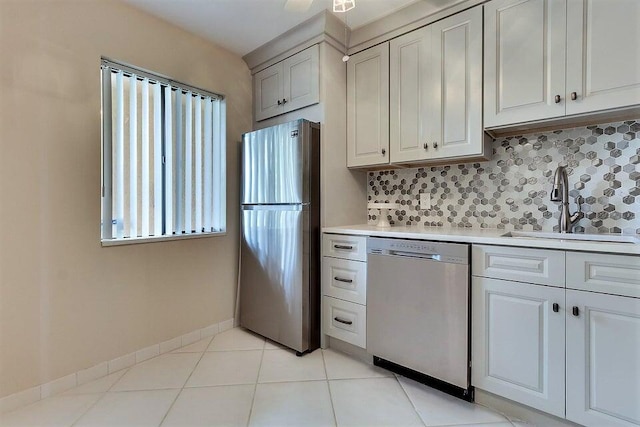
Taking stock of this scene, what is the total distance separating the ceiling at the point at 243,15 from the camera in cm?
202

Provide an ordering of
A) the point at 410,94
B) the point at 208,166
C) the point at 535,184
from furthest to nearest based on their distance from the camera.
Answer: the point at 208,166, the point at 410,94, the point at 535,184

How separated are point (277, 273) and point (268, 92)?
5.07 ft

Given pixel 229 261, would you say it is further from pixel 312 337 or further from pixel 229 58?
pixel 229 58

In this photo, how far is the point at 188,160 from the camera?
93.8 inches

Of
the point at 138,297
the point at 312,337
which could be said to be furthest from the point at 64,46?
the point at 312,337

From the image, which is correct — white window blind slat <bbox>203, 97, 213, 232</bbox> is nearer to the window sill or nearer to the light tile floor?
the window sill

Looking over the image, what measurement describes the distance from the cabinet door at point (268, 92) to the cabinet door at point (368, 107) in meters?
0.59

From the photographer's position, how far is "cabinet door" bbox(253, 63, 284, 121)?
256 cm

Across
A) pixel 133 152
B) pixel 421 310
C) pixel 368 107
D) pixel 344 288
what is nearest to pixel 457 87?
pixel 368 107

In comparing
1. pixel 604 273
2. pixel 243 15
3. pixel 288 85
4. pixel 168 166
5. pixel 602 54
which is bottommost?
pixel 604 273

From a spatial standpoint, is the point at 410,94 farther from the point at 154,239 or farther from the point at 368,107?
the point at 154,239

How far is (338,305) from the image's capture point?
7.21ft

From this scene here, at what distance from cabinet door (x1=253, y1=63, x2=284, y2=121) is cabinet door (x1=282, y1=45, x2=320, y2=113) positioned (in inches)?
2.5

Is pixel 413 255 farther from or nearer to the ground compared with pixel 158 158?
nearer to the ground
